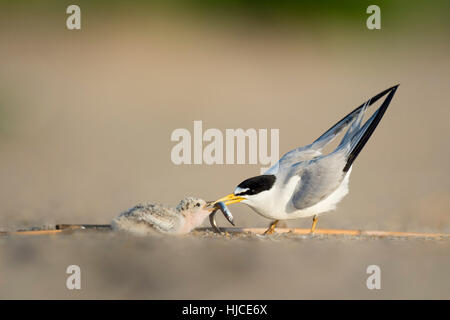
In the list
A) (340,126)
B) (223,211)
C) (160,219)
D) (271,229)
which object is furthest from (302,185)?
(160,219)

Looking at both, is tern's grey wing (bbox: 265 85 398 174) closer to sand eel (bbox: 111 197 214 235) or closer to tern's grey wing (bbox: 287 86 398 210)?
tern's grey wing (bbox: 287 86 398 210)

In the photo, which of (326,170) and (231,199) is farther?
(326,170)

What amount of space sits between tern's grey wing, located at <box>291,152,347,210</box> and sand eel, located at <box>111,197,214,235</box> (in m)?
0.65

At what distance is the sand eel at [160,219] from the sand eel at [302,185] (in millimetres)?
197

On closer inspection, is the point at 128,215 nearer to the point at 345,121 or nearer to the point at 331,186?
the point at 331,186

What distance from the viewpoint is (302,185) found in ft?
14.3

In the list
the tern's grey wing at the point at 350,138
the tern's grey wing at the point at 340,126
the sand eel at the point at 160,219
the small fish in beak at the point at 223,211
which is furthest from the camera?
the tern's grey wing at the point at 340,126

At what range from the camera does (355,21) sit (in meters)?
12.6

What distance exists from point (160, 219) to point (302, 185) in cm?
94

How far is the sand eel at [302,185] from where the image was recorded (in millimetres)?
4316

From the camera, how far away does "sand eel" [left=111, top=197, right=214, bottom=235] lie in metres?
4.14

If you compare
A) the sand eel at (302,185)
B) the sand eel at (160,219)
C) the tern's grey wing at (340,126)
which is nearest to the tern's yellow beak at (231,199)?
the sand eel at (302,185)

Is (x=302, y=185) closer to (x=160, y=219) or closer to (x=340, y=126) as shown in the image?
(x=340, y=126)

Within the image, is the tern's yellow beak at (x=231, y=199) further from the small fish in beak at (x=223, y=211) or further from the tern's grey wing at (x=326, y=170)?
the tern's grey wing at (x=326, y=170)
